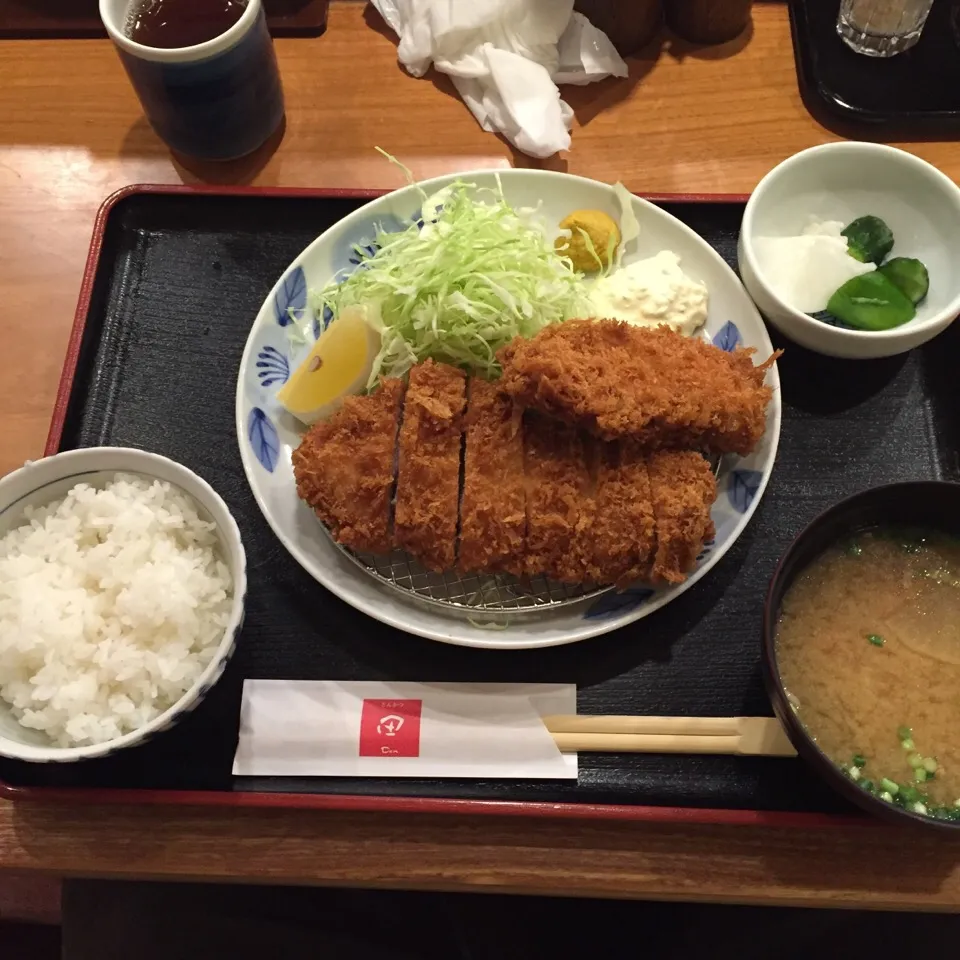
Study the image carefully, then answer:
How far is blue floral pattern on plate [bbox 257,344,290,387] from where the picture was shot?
184 cm

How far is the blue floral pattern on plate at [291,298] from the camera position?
1.89 meters

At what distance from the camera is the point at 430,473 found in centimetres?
163

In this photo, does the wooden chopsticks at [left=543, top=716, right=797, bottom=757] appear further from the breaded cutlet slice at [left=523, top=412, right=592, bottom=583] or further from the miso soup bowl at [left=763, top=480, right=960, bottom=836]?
the breaded cutlet slice at [left=523, top=412, right=592, bottom=583]

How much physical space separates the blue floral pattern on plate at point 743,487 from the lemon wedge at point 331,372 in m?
0.83

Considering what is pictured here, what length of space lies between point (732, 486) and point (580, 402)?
406mm

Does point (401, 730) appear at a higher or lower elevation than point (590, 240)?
lower

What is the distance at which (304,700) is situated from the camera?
5.22ft

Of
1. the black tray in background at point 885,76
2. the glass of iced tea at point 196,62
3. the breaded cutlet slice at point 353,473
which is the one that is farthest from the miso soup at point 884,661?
the glass of iced tea at point 196,62

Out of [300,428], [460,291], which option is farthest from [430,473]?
[460,291]

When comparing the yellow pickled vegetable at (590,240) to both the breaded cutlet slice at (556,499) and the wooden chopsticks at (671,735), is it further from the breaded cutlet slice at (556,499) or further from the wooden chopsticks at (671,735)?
the wooden chopsticks at (671,735)

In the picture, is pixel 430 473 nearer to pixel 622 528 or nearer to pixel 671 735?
pixel 622 528

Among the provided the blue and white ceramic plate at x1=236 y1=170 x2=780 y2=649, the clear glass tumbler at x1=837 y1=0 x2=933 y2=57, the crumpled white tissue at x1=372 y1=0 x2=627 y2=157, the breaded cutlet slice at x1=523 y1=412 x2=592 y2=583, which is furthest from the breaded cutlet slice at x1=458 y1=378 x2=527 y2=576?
the clear glass tumbler at x1=837 y1=0 x2=933 y2=57

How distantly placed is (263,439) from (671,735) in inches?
40.9

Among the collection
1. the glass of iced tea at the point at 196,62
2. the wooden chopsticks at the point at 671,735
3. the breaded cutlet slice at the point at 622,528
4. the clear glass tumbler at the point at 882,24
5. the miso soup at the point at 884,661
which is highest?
the glass of iced tea at the point at 196,62
